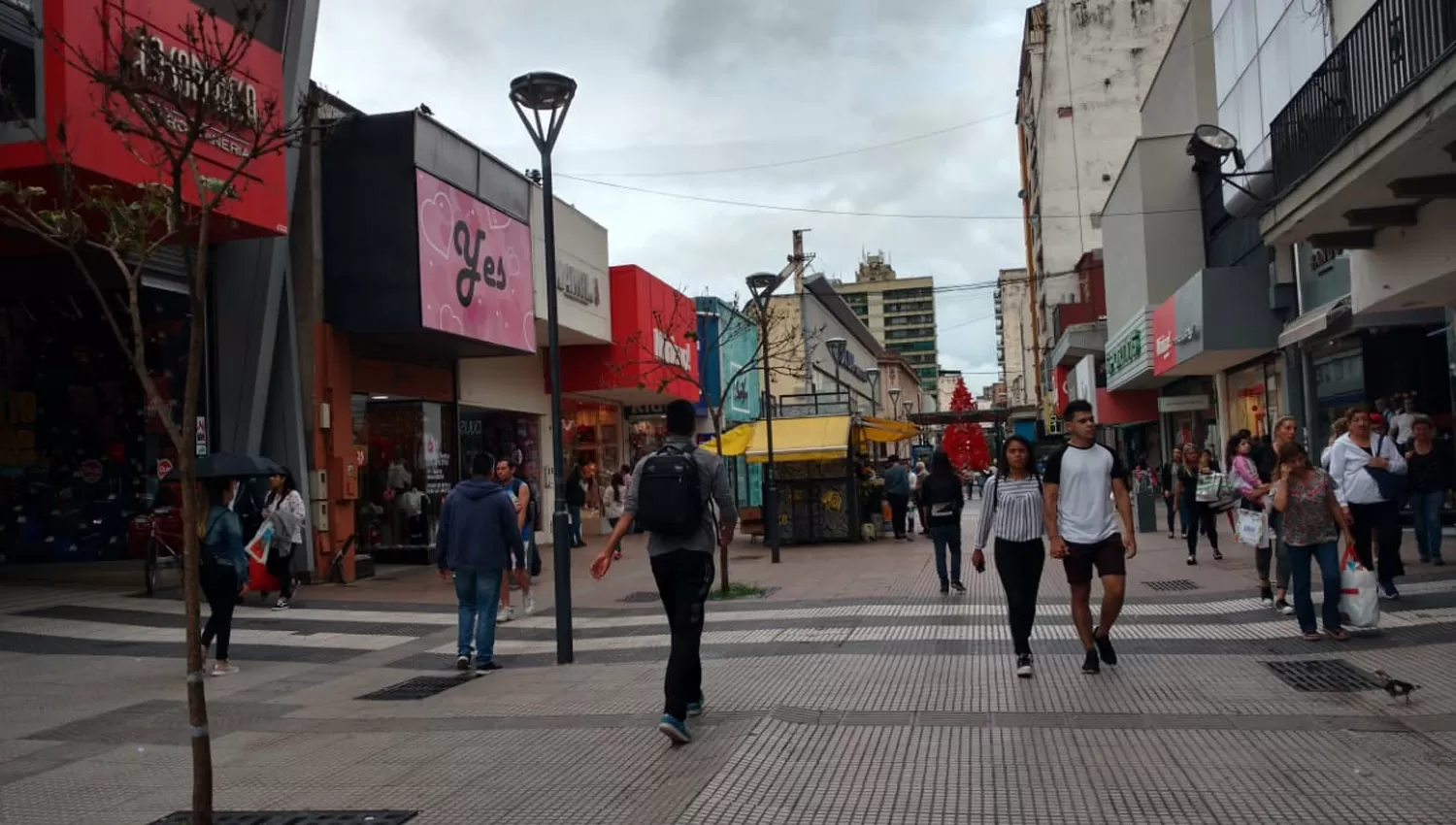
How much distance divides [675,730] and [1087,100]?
50.9m

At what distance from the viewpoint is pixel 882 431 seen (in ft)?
82.2

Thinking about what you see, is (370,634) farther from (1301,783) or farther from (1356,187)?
(1356,187)

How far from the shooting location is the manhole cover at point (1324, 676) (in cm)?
732

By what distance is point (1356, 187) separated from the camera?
413 inches

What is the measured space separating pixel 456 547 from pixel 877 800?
203 inches

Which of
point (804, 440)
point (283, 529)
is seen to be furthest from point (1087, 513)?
point (804, 440)

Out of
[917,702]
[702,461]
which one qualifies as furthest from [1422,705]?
[702,461]

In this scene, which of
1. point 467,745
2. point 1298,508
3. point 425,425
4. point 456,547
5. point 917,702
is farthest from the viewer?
point 425,425

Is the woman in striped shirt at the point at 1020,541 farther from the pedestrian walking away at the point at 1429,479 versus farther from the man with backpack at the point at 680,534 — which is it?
the pedestrian walking away at the point at 1429,479

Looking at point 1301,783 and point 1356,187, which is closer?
point 1301,783

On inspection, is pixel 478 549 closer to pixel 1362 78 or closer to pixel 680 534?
pixel 680 534

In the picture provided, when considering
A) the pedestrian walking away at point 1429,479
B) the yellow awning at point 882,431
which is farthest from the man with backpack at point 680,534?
the yellow awning at point 882,431

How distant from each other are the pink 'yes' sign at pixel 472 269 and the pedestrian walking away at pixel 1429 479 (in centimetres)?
1274

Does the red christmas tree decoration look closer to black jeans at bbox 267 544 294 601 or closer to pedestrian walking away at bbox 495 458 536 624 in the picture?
pedestrian walking away at bbox 495 458 536 624
